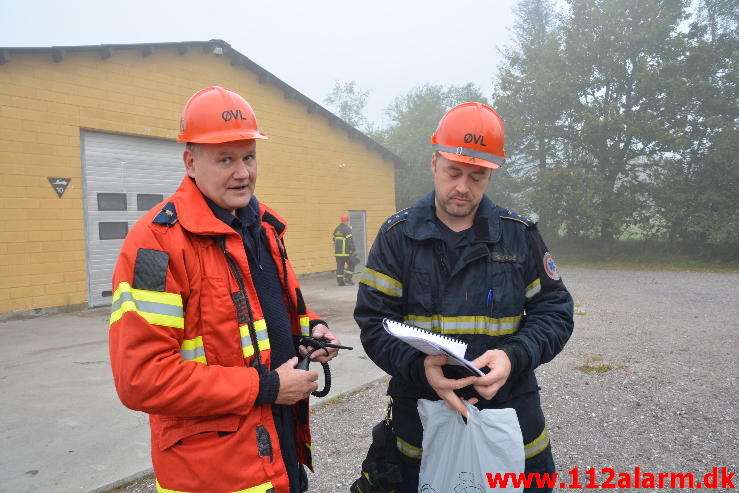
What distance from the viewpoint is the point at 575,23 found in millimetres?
20750

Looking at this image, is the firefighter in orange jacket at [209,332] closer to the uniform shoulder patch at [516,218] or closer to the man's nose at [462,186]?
the man's nose at [462,186]

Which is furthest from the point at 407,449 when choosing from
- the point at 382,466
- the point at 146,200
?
the point at 146,200

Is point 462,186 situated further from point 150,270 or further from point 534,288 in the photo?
point 150,270

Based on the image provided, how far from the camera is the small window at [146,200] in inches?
417

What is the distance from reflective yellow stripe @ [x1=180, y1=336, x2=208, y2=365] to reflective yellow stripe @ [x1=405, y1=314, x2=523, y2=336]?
84cm

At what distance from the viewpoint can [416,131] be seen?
30.9 meters

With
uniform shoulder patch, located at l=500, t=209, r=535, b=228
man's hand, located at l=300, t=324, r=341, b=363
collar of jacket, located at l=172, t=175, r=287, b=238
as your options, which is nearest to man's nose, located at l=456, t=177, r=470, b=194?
uniform shoulder patch, located at l=500, t=209, r=535, b=228

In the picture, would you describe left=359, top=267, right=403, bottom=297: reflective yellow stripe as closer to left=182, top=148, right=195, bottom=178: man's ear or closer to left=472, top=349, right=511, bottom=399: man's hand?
left=472, top=349, right=511, bottom=399: man's hand

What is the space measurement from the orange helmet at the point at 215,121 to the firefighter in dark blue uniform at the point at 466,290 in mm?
732

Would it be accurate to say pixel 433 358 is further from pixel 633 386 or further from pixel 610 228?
pixel 610 228

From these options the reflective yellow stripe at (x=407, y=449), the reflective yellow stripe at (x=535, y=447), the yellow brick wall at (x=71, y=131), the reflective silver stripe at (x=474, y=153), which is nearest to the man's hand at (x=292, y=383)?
the reflective yellow stripe at (x=407, y=449)

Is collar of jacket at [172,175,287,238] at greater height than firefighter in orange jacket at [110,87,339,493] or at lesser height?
greater

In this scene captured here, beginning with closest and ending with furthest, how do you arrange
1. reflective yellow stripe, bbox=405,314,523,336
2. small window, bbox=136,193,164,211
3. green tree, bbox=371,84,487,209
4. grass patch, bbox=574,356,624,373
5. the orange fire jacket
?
1. the orange fire jacket
2. reflective yellow stripe, bbox=405,314,523,336
3. grass patch, bbox=574,356,624,373
4. small window, bbox=136,193,164,211
5. green tree, bbox=371,84,487,209

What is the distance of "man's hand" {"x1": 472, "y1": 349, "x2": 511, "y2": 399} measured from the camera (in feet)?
5.55
